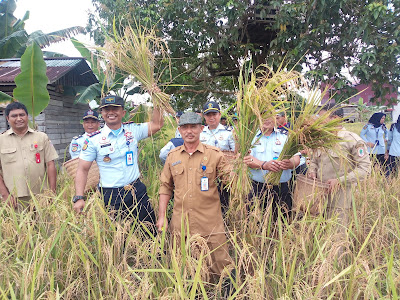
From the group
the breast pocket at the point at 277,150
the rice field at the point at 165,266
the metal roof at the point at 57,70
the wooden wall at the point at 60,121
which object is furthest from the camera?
the wooden wall at the point at 60,121

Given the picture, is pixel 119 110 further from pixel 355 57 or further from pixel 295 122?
pixel 355 57

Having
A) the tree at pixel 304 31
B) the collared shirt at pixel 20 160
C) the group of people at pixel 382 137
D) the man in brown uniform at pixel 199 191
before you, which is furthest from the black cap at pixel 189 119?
the group of people at pixel 382 137

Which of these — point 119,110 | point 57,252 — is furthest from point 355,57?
point 57,252

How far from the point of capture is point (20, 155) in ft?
10.4

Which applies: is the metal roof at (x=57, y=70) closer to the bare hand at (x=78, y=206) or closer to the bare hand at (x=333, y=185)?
the bare hand at (x=78, y=206)

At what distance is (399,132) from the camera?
20.9 ft

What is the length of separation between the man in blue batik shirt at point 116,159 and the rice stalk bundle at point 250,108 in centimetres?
88

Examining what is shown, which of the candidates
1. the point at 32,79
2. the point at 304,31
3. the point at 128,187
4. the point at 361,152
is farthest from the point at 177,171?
the point at 304,31

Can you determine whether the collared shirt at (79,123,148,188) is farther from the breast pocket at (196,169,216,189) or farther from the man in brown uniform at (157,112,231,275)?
the breast pocket at (196,169,216,189)

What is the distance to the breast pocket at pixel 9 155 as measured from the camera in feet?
10.3

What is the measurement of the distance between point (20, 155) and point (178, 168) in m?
1.90

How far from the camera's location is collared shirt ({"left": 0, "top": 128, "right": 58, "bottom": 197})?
10.3 ft

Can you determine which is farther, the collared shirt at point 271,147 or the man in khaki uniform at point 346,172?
the collared shirt at point 271,147

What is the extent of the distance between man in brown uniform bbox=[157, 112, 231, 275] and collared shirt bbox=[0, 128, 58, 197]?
165cm
